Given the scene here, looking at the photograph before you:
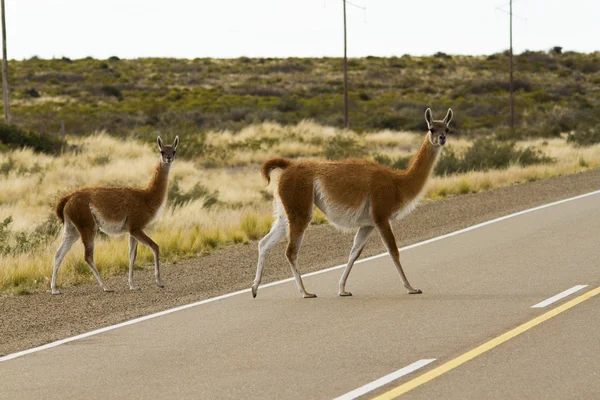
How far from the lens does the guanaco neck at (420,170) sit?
35.3ft

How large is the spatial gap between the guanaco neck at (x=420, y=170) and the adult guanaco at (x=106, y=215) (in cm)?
324

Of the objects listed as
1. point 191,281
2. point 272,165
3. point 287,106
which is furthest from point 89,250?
point 287,106

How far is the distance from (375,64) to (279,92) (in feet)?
95.8

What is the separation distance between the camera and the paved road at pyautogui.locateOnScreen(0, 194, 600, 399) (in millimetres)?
6895

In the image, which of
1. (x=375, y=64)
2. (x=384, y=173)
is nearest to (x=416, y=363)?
(x=384, y=173)

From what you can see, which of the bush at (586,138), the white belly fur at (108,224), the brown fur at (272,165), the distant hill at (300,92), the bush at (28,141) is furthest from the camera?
the distant hill at (300,92)

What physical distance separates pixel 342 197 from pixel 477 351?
305cm

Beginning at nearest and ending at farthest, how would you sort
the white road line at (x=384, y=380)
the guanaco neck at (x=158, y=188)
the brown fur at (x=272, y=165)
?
the white road line at (x=384, y=380) → the brown fur at (x=272, y=165) → the guanaco neck at (x=158, y=188)

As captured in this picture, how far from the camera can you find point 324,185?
10453mm

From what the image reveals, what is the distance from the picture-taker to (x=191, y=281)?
41.1 ft

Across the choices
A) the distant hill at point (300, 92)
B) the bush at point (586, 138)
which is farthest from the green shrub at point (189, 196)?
the bush at point (586, 138)

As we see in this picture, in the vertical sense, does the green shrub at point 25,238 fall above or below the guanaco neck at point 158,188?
below

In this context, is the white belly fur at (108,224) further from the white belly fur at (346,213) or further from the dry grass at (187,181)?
the white belly fur at (346,213)

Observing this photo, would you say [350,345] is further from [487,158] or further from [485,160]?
[487,158]
